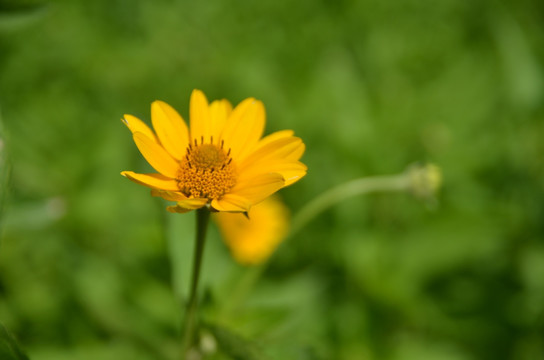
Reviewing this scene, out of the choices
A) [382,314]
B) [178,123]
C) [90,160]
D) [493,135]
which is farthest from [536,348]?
[90,160]

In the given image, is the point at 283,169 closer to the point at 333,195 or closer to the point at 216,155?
the point at 216,155

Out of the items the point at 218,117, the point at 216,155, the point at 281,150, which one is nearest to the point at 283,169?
the point at 281,150

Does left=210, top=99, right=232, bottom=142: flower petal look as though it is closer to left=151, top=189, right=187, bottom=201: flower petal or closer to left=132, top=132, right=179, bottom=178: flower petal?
left=132, top=132, right=179, bottom=178: flower petal

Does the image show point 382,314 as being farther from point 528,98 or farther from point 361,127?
point 528,98

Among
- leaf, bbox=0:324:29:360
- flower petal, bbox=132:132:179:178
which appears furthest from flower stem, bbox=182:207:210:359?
Answer: leaf, bbox=0:324:29:360

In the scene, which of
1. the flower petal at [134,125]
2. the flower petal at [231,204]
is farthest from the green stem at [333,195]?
the flower petal at [134,125]

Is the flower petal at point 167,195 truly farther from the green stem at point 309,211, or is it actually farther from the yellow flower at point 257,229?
the yellow flower at point 257,229
